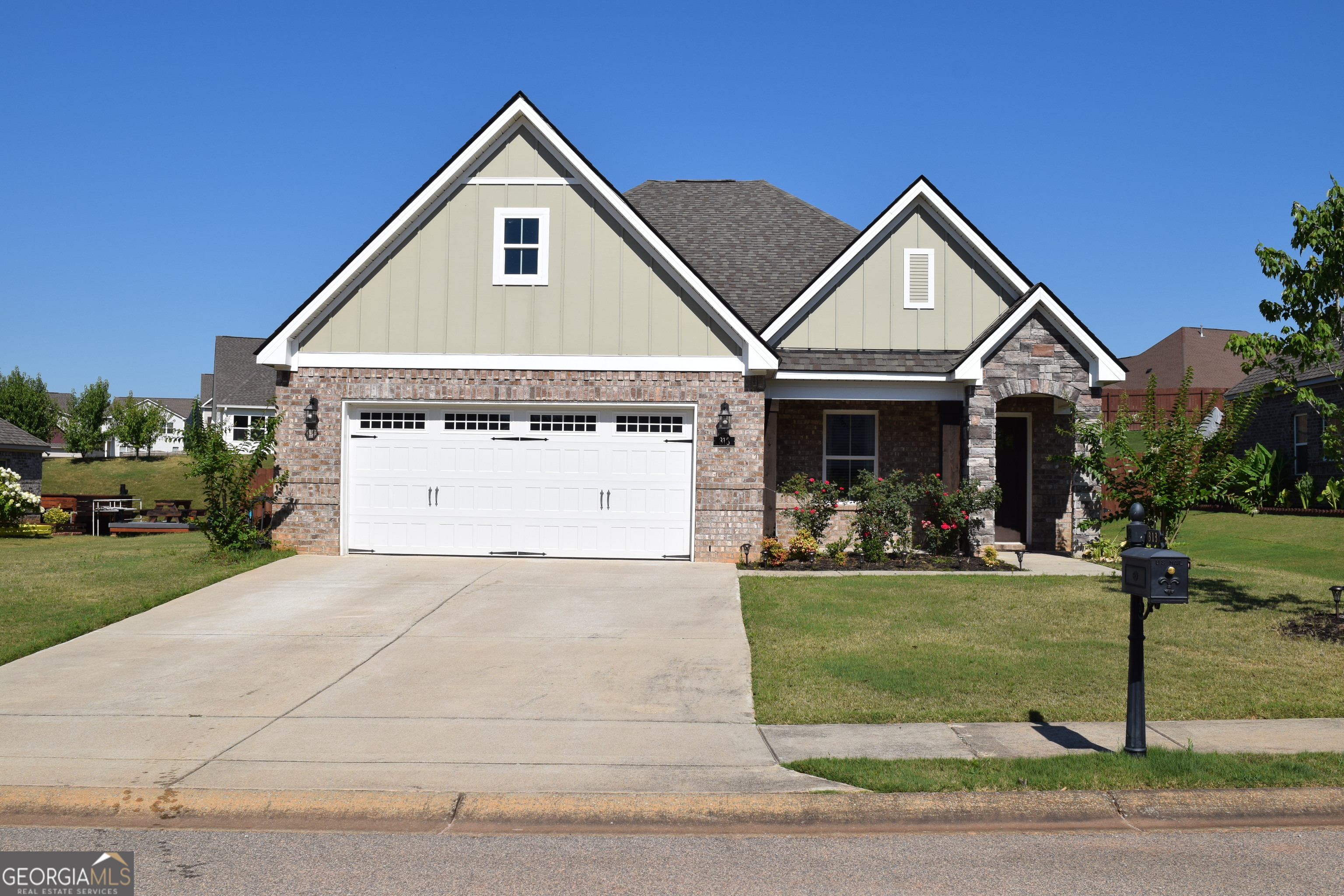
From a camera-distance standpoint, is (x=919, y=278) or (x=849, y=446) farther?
(x=849, y=446)

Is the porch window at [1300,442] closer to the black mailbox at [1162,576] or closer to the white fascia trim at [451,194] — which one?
the white fascia trim at [451,194]

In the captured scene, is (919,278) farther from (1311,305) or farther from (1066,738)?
(1066,738)

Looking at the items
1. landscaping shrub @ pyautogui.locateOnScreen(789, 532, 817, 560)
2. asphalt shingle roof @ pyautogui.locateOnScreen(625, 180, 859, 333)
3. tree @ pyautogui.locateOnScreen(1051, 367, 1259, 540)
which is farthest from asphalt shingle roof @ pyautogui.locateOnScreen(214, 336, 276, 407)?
tree @ pyautogui.locateOnScreen(1051, 367, 1259, 540)

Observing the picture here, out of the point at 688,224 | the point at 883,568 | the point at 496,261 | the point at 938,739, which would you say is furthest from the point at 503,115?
the point at 938,739

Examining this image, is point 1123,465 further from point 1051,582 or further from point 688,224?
point 688,224

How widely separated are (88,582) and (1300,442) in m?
30.4

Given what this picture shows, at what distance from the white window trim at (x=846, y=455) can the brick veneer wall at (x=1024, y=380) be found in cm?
204

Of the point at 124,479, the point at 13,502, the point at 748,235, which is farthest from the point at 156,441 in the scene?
the point at 748,235

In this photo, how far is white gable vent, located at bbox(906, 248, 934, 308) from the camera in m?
17.5

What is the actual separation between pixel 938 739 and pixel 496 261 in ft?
37.1

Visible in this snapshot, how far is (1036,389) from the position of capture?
16203mm

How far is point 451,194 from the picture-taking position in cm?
1561

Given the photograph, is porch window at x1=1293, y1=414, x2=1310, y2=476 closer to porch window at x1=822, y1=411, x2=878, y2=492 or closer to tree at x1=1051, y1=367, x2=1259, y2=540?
porch window at x1=822, y1=411, x2=878, y2=492

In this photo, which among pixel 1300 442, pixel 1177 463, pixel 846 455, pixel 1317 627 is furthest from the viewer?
pixel 1300 442
